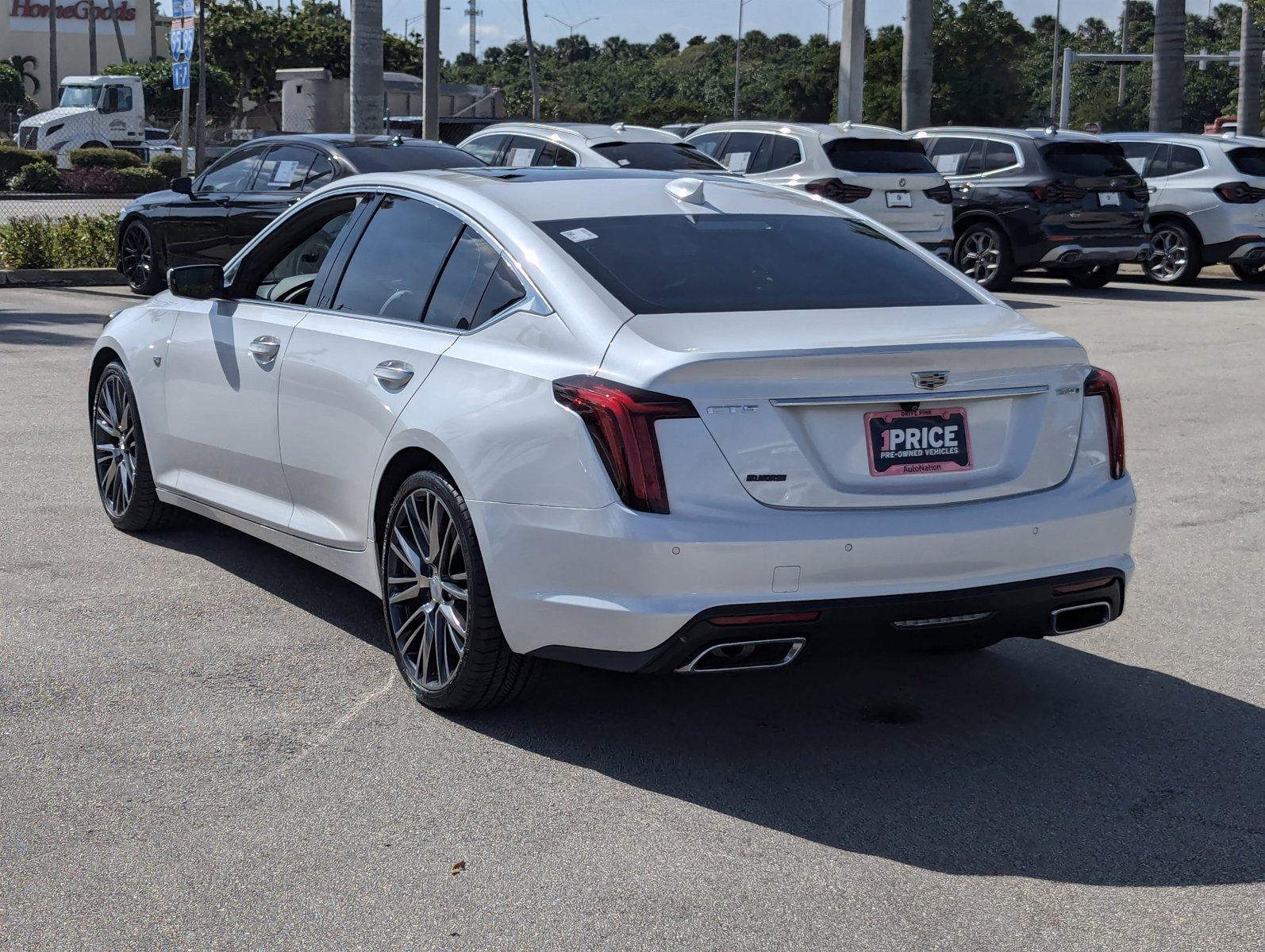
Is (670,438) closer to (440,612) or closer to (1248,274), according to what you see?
(440,612)

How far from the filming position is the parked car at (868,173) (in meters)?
17.8

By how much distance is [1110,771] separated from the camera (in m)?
4.59

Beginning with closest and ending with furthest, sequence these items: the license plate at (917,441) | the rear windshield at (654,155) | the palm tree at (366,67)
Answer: the license plate at (917,441) → the rear windshield at (654,155) → the palm tree at (366,67)

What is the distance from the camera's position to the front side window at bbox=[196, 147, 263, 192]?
1452 cm

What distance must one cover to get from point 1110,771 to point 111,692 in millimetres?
2907

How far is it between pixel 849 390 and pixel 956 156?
1648 centimetres

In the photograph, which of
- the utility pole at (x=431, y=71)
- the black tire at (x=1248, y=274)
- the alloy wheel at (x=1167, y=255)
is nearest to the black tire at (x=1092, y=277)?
the alloy wheel at (x=1167, y=255)

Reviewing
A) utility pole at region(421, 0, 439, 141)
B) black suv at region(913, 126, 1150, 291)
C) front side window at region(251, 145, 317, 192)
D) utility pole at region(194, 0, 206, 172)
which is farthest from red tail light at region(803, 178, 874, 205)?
utility pole at region(421, 0, 439, 141)

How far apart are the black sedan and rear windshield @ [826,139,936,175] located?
16.4 ft

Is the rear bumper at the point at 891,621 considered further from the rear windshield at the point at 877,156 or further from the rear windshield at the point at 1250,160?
the rear windshield at the point at 1250,160

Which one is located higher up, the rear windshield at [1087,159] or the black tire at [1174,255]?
the rear windshield at [1087,159]

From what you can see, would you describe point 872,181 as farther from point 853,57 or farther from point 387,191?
point 387,191

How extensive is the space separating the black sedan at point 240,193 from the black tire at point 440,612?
8171mm

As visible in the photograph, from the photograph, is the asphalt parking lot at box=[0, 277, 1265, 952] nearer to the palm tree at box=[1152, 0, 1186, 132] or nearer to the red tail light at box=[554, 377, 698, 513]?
the red tail light at box=[554, 377, 698, 513]
